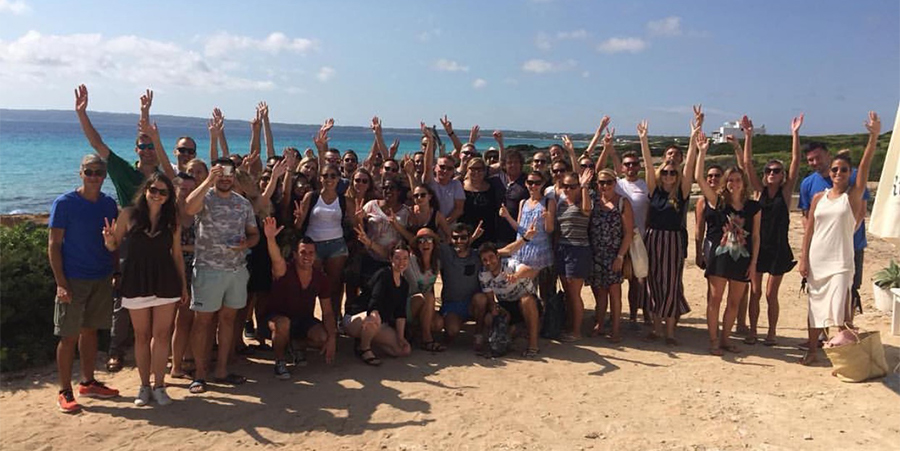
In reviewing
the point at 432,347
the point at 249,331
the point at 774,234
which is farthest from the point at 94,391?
the point at 774,234

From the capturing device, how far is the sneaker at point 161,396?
17.6 feet

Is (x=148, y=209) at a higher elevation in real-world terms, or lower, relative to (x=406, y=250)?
higher

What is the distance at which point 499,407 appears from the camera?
17.9 feet

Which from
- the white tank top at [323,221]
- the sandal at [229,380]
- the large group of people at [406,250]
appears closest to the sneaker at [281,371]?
the large group of people at [406,250]

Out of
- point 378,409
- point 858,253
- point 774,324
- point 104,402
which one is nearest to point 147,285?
point 104,402

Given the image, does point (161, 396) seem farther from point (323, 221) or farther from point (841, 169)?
point (841, 169)

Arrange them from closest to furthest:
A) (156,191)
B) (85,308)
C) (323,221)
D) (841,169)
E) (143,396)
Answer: (156,191) → (85,308) → (143,396) → (841,169) → (323,221)

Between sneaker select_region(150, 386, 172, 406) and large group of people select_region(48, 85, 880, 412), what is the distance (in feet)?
0.04

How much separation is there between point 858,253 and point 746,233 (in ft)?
5.38

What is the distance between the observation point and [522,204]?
723 cm

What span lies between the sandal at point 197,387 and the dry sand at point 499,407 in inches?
3.1

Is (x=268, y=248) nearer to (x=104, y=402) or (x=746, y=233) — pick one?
(x=104, y=402)

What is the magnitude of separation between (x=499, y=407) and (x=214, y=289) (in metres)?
2.76

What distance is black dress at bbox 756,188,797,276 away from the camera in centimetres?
670
